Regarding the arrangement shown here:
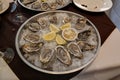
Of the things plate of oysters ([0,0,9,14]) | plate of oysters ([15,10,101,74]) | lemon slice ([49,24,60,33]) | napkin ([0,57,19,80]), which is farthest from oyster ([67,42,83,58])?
plate of oysters ([0,0,9,14])

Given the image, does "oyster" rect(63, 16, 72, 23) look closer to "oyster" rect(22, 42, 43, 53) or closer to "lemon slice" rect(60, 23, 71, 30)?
"lemon slice" rect(60, 23, 71, 30)

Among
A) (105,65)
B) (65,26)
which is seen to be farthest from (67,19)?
(105,65)

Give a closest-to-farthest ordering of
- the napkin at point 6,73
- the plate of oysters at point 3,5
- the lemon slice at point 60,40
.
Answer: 1. the napkin at point 6,73
2. the lemon slice at point 60,40
3. the plate of oysters at point 3,5

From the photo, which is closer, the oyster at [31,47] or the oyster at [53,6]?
the oyster at [31,47]

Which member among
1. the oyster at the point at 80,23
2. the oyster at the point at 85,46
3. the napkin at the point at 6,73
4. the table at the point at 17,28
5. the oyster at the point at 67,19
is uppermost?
the oyster at the point at 80,23

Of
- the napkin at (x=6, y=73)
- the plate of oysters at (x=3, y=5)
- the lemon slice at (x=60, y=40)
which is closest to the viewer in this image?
the napkin at (x=6, y=73)

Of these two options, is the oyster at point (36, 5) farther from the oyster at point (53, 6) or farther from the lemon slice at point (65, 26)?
the lemon slice at point (65, 26)

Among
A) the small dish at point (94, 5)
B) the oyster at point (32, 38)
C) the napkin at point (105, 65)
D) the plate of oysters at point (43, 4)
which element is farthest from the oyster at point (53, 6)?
the napkin at point (105, 65)

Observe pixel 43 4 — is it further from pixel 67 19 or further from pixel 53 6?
pixel 67 19
